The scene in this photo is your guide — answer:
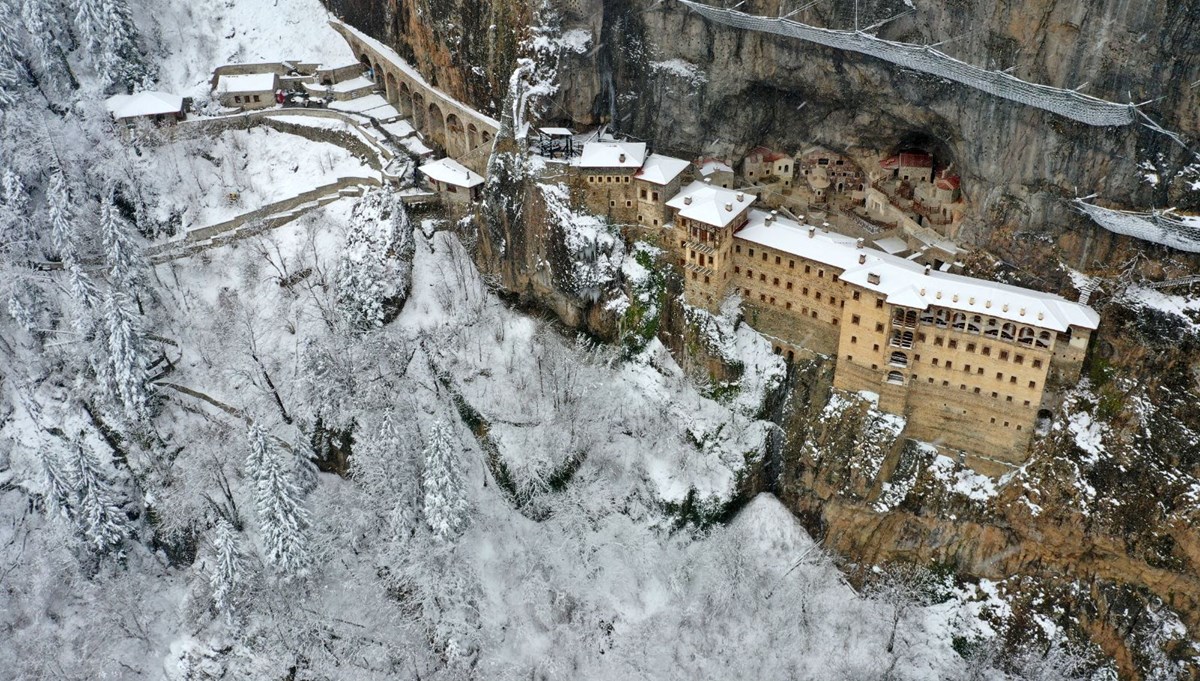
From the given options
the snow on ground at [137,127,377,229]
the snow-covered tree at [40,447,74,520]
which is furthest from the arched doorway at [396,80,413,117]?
the snow-covered tree at [40,447,74,520]

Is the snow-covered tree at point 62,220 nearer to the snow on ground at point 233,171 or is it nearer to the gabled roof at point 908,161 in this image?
the snow on ground at point 233,171

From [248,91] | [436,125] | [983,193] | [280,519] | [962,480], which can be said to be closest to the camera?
[962,480]

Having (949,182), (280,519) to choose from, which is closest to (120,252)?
(280,519)

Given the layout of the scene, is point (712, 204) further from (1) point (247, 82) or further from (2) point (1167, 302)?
(1) point (247, 82)

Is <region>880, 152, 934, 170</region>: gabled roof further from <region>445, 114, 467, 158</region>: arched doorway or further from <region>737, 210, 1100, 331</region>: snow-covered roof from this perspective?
<region>445, 114, 467, 158</region>: arched doorway

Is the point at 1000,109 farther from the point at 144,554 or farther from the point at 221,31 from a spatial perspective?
the point at 221,31
